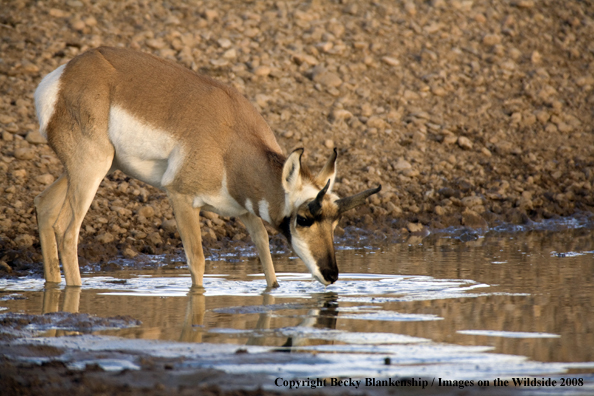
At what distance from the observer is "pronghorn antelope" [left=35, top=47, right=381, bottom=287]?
8.18 meters

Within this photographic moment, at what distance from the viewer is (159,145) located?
845 centimetres

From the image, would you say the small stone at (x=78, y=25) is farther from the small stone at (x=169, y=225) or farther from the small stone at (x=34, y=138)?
the small stone at (x=169, y=225)

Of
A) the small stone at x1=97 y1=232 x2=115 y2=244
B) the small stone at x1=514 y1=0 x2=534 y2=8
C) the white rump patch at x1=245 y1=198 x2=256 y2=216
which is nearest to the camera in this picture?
the white rump patch at x1=245 y1=198 x2=256 y2=216

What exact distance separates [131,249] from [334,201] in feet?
12.4

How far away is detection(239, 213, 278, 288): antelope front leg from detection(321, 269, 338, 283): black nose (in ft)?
2.84

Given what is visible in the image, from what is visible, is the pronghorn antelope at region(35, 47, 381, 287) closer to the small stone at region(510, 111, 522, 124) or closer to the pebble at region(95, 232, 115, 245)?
the pebble at region(95, 232, 115, 245)

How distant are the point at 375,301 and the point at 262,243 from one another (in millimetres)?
1954

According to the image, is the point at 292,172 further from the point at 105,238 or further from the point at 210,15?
the point at 210,15

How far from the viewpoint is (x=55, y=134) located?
857 cm

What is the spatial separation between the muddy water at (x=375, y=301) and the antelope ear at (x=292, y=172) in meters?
1.05

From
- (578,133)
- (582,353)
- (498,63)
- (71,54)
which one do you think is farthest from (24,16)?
(582,353)

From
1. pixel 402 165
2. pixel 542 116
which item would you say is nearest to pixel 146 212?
pixel 402 165

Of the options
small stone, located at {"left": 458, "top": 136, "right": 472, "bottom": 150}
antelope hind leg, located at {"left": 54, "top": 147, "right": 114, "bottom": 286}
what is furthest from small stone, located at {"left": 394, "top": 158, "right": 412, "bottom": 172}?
antelope hind leg, located at {"left": 54, "top": 147, "right": 114, "bottom": 286}

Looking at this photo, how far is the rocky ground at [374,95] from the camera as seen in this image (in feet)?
38.8
